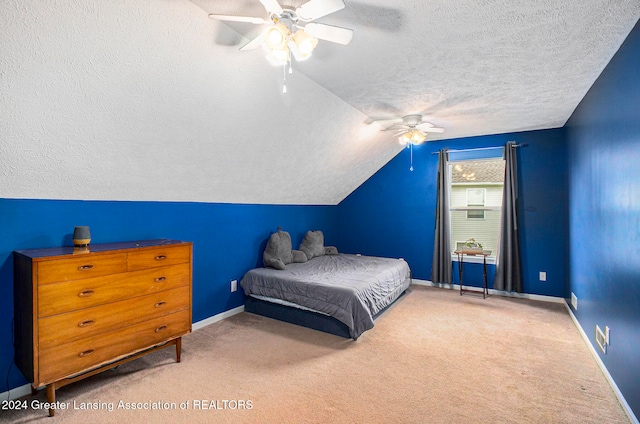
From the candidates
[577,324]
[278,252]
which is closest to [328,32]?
[278,252]

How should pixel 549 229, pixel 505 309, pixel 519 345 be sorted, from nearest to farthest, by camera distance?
pixel 519 345, pixel 505 309, pixel 549 229

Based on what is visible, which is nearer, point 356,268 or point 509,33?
point 509,33

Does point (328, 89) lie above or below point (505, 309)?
above

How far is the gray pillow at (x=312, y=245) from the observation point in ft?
15.5

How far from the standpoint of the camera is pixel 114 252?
218 centimetres

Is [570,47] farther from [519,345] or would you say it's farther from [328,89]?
[519,345]

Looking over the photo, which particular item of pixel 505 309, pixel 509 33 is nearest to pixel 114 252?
pixel 509 33

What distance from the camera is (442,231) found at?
16.0ft

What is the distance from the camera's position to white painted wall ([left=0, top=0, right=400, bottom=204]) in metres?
1.59

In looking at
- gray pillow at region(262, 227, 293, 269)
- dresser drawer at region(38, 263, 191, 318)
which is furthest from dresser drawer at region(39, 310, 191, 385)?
gray pillow at region(262, 227, 293, 269)

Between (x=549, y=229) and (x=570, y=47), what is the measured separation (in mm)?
2911

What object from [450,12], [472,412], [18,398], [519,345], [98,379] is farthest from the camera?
[519,345]

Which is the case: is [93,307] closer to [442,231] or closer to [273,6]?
[273,6]

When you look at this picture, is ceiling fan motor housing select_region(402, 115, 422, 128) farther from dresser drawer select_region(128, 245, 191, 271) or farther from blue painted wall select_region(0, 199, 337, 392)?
dresser drawer select_region(128, 245, 191, 271)
